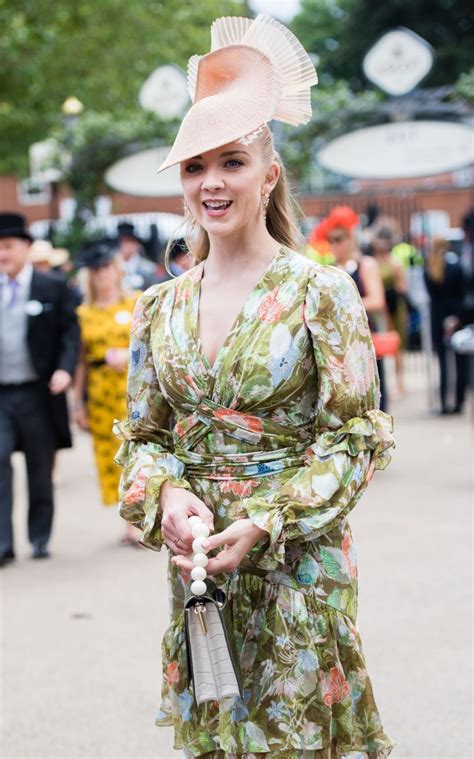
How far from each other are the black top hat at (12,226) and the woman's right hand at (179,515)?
600 cm

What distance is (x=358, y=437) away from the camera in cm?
328

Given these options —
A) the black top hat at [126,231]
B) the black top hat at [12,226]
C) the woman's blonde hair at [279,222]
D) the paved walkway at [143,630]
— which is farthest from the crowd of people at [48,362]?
the woman's blonde hair at [279,222]

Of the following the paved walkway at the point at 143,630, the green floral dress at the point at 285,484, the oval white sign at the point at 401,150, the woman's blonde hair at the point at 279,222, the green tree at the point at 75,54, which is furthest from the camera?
the green tree at the point at 75,54

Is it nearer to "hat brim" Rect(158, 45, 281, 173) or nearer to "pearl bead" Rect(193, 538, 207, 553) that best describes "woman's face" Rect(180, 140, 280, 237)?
"hat brim" Rect(158, 45, 281, 173)

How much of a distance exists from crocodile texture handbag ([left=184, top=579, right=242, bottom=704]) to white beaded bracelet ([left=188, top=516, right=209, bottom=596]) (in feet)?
0.19

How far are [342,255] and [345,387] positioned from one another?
317 inches

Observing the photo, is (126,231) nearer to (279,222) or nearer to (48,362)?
(48,362)

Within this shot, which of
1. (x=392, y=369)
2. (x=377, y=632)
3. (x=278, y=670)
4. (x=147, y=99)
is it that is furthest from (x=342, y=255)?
(x=392, y=369)

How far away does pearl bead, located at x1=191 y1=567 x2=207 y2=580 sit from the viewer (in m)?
3.15

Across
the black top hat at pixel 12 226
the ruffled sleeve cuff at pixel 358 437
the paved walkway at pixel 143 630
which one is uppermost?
the black top hat at pixel 12 226

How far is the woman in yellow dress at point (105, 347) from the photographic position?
31.0 feet

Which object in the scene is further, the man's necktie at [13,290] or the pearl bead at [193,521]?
the man's necktie at [13,290]

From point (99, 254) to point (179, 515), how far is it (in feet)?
21.0

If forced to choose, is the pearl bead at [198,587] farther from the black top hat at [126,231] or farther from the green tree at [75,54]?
the green tree at [75,54]
